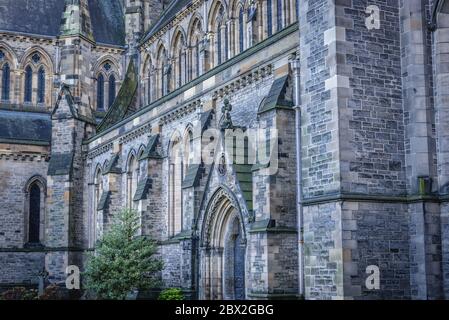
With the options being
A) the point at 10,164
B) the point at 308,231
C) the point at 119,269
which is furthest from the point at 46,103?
the point at 308,231

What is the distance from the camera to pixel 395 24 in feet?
59.9

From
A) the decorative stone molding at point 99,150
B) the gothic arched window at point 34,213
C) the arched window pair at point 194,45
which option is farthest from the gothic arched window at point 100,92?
the arched window pair at point 194,45

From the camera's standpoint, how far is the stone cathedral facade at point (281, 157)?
17.2 meters

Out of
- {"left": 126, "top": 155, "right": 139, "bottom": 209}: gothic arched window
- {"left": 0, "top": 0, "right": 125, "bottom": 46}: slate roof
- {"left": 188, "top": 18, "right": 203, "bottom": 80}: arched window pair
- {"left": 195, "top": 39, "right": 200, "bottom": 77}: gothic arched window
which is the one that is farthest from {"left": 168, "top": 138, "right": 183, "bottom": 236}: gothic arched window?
{"left": 0, "top": 0, "right": 125, "bottom": 46}: slate roof

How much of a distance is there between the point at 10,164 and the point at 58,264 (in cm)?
712

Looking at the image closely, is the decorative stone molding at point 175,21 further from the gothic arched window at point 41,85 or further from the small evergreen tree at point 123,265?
the small evergreen tree at point 123,265

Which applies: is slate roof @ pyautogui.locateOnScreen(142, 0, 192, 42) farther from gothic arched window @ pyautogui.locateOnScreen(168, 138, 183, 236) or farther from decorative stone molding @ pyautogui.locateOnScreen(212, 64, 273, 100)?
decorative stone molding @ pyautogui.locateOnScreen(212, 64, 273, 100)

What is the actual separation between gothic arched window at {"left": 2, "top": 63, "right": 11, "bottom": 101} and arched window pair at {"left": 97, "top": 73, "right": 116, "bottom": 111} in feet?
18.0

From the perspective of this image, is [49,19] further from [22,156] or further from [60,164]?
[60,164]

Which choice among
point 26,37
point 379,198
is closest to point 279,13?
point 379,198

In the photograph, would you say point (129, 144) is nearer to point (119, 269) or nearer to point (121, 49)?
point (119, 269)

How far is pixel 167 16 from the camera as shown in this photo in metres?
42.2
